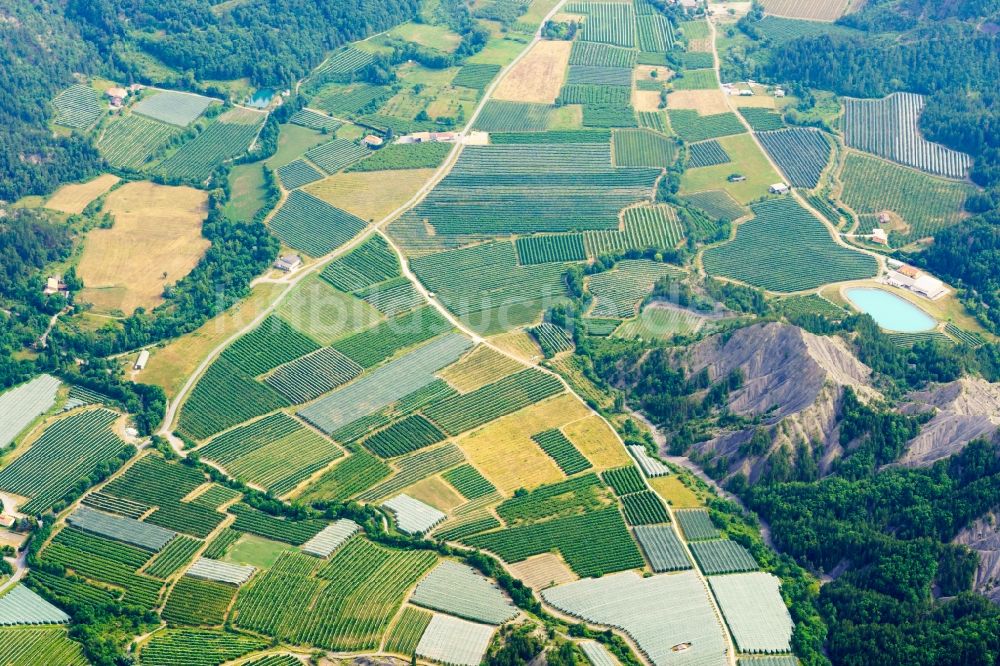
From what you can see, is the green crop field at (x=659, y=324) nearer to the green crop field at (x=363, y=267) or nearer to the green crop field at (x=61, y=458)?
the green crop field at (x=363, y=267)

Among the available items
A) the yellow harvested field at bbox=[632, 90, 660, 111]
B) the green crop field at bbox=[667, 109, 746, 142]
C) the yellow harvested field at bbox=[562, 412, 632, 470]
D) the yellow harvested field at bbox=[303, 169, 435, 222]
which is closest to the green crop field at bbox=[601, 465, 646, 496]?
the yellow harvested field at bbox=[562, 412, 632, 470]

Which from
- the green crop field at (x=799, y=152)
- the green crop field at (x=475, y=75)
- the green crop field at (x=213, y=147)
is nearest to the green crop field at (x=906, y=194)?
the green crop field at (x=799, y=152)

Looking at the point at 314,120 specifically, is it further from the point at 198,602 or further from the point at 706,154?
the point at 198,602

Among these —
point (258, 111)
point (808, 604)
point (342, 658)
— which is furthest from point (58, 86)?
point (808, 604)

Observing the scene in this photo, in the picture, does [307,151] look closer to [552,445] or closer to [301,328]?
[301,328]

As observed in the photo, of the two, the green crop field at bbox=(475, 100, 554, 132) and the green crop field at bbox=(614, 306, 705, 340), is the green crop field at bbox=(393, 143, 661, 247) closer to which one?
the green crop field at bbox=(475, 100, 554, 132)
